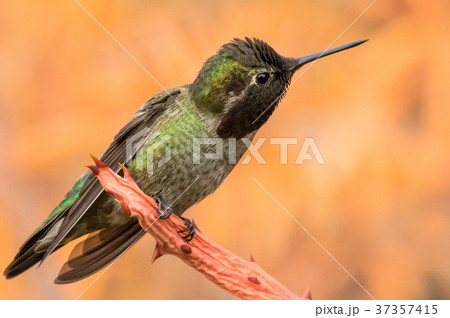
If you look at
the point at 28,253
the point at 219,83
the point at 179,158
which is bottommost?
the point at 28,253

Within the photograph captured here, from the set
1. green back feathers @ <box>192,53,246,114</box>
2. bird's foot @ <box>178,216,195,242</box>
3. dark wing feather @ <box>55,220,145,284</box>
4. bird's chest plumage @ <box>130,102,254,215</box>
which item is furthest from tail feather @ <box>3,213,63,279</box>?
green back feathers @ <box>192,53,246,114</box>

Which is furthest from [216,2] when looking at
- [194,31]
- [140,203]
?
[140,203]

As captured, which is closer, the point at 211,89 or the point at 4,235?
the point at 211,89

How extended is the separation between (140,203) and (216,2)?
6.40 ft

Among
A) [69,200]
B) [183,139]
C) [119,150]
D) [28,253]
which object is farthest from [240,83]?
[28,253]

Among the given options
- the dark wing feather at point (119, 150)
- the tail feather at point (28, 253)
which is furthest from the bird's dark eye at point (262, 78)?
the tail feather at point (28, 253)

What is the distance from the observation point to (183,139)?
3.09 m

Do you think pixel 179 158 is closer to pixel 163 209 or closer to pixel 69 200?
pixel 163 209

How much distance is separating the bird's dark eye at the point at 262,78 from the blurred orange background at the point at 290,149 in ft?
2.05

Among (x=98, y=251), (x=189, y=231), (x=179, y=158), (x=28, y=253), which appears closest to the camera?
(x=189, y=231)

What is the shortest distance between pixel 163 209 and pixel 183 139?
353 mm

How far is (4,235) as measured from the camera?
12.5 ft

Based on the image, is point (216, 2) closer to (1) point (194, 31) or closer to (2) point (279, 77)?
(1) point (194, 31)

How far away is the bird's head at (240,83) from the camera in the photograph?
3117mm
